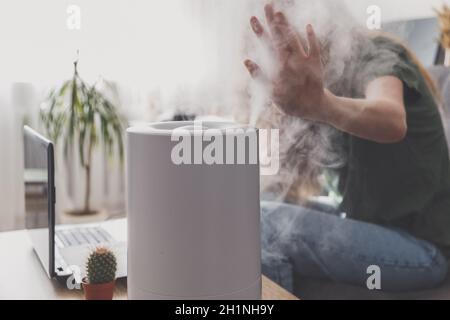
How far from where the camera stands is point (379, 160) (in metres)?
1.15

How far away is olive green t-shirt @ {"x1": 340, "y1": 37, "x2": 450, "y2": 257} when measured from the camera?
1.05 m

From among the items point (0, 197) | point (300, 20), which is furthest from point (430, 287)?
point (0, 197)

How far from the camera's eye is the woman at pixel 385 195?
1.03 meters

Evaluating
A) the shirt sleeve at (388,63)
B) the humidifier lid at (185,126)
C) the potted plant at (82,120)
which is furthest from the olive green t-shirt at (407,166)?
the potted plant at (82,120)

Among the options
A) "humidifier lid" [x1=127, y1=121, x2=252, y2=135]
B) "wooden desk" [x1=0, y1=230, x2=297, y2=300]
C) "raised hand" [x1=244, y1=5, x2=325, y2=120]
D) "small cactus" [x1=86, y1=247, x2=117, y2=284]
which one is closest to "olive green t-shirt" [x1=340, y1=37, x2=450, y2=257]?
"raised hand" [x1=244, y1=5, x2=325, y2=120]

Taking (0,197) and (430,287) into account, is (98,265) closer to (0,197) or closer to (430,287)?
(430,287)

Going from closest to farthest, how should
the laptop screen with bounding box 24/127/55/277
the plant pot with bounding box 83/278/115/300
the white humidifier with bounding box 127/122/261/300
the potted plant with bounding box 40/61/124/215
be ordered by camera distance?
the white humidifier with bounding box 127/122/261/300
the plant pot with bounding box 83/278/115/300
the laptop screen with bounding box 24/127/55/277
the potted plant with bounding box 40/61/124/215

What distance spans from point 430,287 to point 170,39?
4.33 feet

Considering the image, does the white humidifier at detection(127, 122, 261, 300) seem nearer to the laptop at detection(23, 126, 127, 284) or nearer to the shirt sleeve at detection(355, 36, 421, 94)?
the laptop at detection(23, 126, 127, 284)

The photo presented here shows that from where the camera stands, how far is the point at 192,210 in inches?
20.7

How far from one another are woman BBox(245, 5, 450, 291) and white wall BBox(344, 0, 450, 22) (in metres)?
0.06

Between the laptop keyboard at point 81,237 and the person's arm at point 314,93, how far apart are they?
0.49m

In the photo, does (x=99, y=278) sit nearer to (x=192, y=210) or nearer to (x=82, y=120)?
(x=192, y=210)

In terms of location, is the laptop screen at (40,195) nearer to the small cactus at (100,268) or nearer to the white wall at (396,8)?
the small cactus at (100,268)
